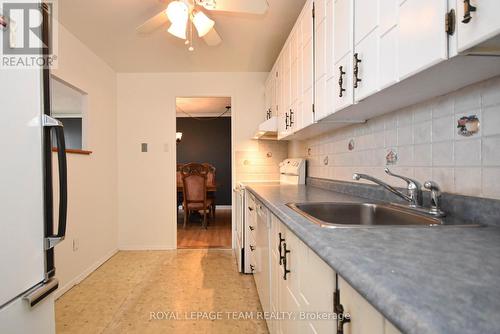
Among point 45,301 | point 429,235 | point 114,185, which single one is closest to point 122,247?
point 114,185

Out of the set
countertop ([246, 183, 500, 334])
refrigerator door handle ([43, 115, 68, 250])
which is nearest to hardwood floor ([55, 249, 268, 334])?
refrigerator door handle ([43, 115, 68, 250])

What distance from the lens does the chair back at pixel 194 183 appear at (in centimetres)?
459

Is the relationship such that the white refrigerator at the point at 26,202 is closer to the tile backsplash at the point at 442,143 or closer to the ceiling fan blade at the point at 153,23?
the ceiling fan blade at the point at 153,23

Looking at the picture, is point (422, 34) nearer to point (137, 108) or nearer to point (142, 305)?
point (142, 305)

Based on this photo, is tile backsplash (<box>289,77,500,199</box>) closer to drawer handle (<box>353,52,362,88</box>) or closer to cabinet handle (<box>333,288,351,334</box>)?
drawer handle (<box>353,52,362,88</box>)

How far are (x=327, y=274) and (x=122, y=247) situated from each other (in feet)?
11.3

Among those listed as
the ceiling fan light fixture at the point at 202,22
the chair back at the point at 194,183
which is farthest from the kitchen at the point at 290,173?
the chair back at the point at 194,183

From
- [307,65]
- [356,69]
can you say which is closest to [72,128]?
[307,65]

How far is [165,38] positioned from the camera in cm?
261

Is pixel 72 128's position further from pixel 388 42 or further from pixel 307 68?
pixel 388 42

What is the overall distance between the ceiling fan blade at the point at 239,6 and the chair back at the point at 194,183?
10.2 ft

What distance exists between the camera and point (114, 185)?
11.1ft

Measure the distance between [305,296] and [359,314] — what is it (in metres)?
0.37

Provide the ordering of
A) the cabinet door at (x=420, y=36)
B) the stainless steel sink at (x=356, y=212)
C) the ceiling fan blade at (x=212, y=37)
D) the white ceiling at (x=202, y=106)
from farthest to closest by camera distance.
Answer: the white ceiling at (x=202, y=106), the ceiling fan blade at (x=212, y=37), the stainless steel sink at (x=356, y=212), the cabinet door at (x=420, y=36)
